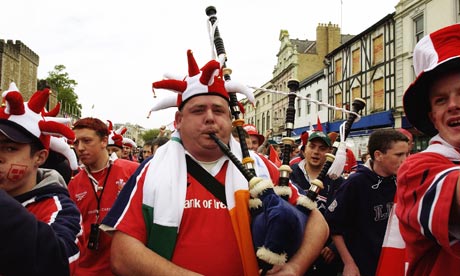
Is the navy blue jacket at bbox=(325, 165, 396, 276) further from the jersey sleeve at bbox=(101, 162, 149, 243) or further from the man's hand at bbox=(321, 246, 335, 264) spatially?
the jersey sleeve at bbox=(101, 162, 149, 243)

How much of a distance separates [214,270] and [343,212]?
191 cm

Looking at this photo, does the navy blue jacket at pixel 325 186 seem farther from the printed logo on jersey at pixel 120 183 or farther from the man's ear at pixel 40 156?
the man's ear at pixel 40 156

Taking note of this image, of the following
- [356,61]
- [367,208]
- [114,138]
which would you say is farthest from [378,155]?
[356,61]

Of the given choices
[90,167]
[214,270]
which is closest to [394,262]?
[214,270]

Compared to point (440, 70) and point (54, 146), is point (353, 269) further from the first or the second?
point (54, 146)

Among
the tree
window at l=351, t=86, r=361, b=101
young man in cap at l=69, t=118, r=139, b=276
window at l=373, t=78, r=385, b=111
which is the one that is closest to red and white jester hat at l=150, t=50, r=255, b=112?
young man in cap at l=69, t=118, r=139, b=276

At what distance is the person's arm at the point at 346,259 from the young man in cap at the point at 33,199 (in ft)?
7.87

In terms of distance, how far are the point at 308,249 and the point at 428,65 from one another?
1.03m

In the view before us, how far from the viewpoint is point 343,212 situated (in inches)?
141

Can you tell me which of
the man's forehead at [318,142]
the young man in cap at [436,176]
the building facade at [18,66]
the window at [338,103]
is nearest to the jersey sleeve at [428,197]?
the young man in cap at [436,176]

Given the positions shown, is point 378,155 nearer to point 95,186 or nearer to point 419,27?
point 95,186

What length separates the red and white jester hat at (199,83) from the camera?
7.47ft

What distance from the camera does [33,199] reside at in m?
2.08

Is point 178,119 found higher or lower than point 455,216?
higher
